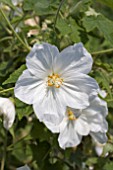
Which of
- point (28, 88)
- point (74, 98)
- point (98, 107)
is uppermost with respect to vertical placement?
point (28, 88)

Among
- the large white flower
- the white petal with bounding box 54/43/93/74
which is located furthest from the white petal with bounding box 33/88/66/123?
the white petal with bounding box 54/43/93/74

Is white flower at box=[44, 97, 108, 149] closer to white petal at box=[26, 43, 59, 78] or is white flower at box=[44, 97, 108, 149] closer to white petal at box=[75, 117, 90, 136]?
white petal at box=[75, 117, 90, 136]

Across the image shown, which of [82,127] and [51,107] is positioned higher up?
[51,107]

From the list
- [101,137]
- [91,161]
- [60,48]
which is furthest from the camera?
[91,161]

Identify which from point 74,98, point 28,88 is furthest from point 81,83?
point 28,88

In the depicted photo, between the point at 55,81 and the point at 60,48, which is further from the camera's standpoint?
the point at 60,48

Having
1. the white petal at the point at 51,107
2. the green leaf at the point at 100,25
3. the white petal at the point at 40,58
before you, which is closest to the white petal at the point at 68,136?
the white petal at the point at 51,107

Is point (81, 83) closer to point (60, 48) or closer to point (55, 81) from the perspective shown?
point (55, 81)

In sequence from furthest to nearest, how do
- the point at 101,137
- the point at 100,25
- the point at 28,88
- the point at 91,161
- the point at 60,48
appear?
1. the point at 91,161
2. the point at 60,48
3. the point at 101,137
4. the point at 100,25
5. the point at 28,88

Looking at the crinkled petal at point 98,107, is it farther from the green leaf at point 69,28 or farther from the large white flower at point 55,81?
the green leaf at point 69,28
